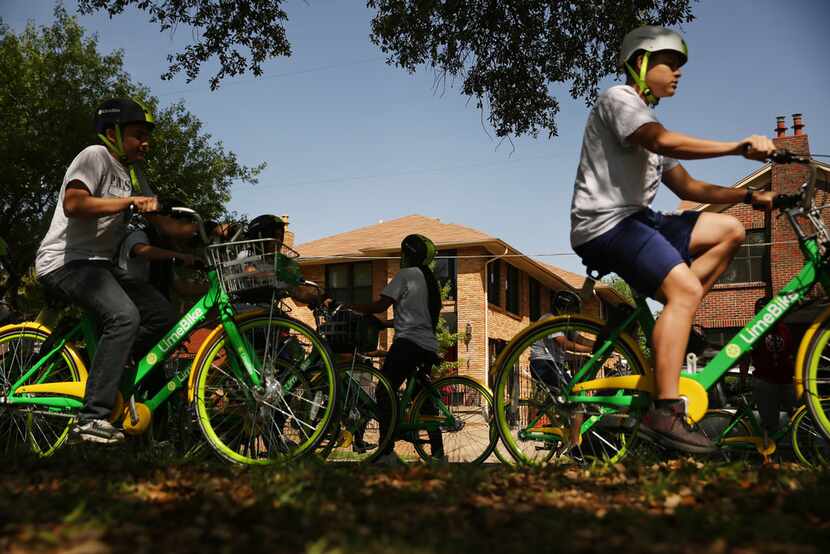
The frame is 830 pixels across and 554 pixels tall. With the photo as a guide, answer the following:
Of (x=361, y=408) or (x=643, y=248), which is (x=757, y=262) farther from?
(x=643, y=248)

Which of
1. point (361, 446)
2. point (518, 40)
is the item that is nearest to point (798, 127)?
point (518, 40)

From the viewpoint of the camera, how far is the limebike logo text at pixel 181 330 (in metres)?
4.89

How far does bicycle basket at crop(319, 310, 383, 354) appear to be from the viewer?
20.2 feet

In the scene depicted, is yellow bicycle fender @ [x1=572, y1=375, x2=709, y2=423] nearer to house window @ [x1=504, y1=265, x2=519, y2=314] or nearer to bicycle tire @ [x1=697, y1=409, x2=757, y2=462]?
bicycle tire @ [x1=697, y1=409, x2=757, y2=462]

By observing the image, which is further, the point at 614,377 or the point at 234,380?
the point at 234,380

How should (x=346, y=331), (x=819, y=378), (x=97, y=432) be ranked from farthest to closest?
(x=346, y=331) → (x=97, y=432) → (x=819, y=378)

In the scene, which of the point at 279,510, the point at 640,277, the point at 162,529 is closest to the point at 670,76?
the point at 640,277

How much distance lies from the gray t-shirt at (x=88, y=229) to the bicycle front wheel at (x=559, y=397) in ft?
8.36

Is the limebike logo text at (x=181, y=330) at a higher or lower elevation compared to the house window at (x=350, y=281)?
lower

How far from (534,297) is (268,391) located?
34.2 m

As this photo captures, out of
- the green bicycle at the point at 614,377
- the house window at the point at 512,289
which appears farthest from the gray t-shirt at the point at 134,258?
the house window at the point at 512,289

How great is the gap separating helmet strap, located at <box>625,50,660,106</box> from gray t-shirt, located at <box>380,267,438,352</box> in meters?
3.36

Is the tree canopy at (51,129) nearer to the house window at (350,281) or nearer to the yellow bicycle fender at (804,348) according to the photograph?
the house window at (350,281)

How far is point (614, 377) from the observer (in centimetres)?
440
